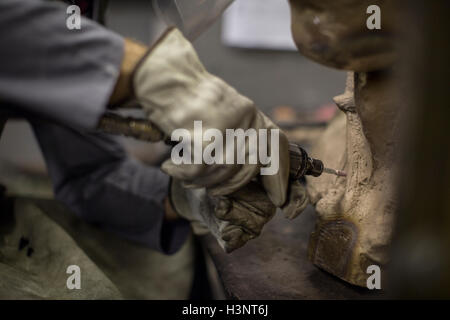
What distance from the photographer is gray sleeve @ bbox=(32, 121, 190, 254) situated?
3.80 feet

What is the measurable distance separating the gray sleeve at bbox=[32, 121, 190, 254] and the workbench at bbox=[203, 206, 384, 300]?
0.15m

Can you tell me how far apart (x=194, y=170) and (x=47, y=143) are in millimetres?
719

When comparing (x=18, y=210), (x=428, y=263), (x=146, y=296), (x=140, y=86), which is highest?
(x=140, y=86)

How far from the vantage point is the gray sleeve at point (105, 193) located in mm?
1157

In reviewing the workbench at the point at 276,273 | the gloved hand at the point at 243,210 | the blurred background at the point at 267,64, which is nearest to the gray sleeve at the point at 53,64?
the gloved hand at the point at 243,210

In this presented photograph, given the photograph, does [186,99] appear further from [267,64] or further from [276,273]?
[267,64]

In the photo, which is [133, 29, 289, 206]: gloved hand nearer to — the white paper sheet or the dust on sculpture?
the dust on sculpture

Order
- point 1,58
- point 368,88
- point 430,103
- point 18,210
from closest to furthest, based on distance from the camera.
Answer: point 430,103 < point 1,58 < point 368,88 < point 18,210

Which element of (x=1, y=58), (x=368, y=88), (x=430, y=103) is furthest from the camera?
(x=368, y=88)

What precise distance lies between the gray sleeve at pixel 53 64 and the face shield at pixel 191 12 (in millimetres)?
352

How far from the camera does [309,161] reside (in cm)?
80

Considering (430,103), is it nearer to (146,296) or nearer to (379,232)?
(379,232)

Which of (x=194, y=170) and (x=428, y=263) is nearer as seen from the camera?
(x=428, y=263)
